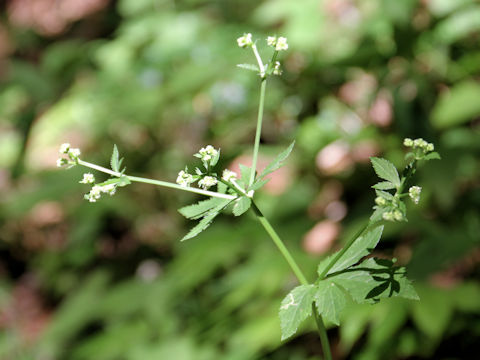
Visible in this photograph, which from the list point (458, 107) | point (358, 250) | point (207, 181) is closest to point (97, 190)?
point (207, 181)

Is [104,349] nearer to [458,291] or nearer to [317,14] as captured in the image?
[458,291]

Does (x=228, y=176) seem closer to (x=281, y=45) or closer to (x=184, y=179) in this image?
(x=184, y=179)

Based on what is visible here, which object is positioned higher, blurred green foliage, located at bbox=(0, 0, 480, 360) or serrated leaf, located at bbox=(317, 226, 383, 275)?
serrated leaf, located at bbox=(317, 226, 383, 275)

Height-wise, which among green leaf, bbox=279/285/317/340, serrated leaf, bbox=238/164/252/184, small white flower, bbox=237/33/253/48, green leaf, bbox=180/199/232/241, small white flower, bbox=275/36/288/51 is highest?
small white flower, bbox=237/33/253/48

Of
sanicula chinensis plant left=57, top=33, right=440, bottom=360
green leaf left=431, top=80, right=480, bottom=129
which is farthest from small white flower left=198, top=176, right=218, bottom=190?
green leaf left=431, top=80, right=480, bottom=129

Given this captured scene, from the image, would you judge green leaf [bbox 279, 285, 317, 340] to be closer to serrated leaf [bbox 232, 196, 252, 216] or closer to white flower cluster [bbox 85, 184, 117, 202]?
serrated leaf [bbox 232, 196, 252, 216]

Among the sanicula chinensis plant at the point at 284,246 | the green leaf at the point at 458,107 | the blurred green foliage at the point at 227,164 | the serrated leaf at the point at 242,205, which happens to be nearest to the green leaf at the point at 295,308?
the sanicula chinensis plant at the point at 284,246

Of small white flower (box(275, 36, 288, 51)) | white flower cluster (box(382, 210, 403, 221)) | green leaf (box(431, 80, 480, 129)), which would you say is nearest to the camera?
white flower cluster (box(382, 210, 403, 221))
